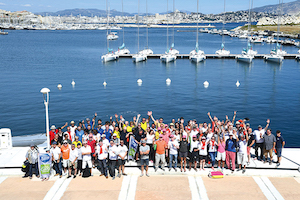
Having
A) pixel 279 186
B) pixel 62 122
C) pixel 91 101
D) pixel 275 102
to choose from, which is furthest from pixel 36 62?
pixel 279 186

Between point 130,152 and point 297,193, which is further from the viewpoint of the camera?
point 130,152

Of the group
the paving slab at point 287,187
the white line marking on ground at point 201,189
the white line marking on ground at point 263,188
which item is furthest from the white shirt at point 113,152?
the paving slab at point 287,187

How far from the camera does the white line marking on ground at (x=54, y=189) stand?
10.1 metres

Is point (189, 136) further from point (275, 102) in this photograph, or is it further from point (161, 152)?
point (275, 102)

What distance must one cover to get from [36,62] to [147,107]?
130 ft

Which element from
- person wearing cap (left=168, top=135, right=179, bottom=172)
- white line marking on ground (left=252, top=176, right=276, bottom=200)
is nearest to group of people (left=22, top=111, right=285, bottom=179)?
person wearing cap (left=168, top=135, right=179, bottom=172)

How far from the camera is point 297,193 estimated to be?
10.2 metres

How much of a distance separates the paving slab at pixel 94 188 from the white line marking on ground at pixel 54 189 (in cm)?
42

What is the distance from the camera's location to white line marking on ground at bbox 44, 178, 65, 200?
10055mm

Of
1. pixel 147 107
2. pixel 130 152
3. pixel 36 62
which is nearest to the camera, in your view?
pixel 130 152

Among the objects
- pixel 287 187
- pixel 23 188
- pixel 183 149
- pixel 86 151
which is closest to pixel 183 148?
pixel 183 149

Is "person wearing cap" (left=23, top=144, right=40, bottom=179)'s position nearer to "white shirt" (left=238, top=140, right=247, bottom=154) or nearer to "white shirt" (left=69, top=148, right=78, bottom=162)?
"white shirt" (left=69, top=148, right=78, bottom=162)

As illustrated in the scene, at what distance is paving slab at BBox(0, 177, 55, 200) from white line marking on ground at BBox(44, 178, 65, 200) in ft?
0.43

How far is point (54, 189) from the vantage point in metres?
10.5
